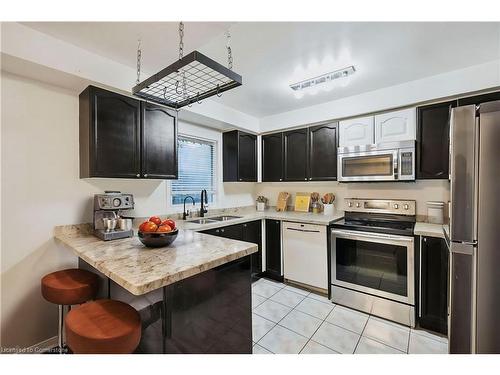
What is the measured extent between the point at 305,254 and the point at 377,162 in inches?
55.8

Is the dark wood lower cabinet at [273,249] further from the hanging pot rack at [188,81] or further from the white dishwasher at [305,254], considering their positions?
the hanging pot rack at [188,81]

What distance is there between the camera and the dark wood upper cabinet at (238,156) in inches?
138

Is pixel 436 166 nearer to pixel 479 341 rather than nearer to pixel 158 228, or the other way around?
pixel 479 341

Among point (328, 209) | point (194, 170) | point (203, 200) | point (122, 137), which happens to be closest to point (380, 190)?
point (328, 209)

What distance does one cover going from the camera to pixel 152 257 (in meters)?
1.37

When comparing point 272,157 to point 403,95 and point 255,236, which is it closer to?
point 255,236

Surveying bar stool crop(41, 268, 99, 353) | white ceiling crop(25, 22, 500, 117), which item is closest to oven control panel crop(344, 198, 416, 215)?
white ceiling crop(25, 22, 500, 117)

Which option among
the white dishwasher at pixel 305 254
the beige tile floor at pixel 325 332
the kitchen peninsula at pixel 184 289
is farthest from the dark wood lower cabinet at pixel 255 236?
the kitchen peninsula at pixel 184 289

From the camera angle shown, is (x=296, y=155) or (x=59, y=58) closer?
(x=59, y=58)

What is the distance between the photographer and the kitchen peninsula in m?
1.13

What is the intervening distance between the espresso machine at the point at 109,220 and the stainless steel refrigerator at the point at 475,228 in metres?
2.34

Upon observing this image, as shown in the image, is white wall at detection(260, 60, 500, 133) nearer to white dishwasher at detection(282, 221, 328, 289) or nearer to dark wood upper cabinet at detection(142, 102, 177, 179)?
white dishwasher at detection(282, 221, 328, 289)
